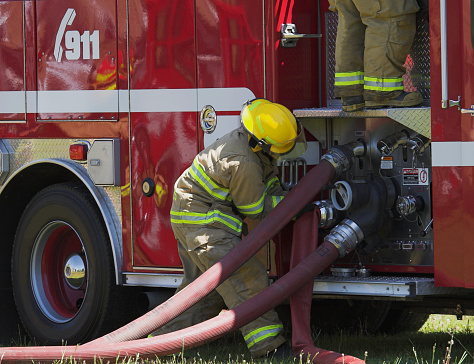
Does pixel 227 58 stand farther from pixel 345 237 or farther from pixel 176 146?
pixel 345 237

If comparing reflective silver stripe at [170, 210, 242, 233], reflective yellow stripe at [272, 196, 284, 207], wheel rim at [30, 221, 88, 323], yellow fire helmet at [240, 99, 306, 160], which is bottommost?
wheel rim at [30, 221, 88, 323]

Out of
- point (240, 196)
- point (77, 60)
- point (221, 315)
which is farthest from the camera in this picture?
point (77, 60)

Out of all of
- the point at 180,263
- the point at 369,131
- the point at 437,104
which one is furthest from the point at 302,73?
the point at 180,263

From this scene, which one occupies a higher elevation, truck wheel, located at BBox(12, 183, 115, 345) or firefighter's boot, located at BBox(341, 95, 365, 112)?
firefighter's boot, located at BBox(341, 95, 365, 112)

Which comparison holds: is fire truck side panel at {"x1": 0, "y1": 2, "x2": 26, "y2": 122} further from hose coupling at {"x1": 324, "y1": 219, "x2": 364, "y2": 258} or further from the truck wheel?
hose coupling at {"x1": 324, "y1": 219, "x2": 364, "y2": 258}

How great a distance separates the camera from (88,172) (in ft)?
21.7

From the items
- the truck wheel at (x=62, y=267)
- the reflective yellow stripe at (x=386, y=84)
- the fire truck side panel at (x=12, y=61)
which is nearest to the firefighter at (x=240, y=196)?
the reflective yellow stripe at (x=386, y=84)

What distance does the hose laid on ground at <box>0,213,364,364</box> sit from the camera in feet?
17.3

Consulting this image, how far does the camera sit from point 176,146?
627 cm

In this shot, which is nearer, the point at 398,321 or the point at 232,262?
the point at 232,262

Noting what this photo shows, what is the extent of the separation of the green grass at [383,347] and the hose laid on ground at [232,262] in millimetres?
197

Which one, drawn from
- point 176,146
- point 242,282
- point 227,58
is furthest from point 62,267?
point 227,58

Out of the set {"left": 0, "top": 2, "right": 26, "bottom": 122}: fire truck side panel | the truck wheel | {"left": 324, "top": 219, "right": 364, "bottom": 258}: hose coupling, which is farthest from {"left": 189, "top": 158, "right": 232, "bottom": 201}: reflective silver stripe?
{"left": 0, "top": 2, "right": 26, "bottom": 122}: fire truck side panel

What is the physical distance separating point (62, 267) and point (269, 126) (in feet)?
6.86
